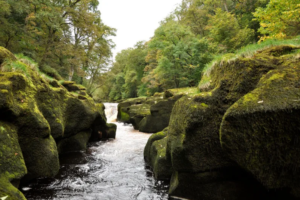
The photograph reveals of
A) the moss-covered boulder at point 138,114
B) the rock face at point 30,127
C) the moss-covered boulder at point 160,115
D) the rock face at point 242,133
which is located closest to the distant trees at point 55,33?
the rock face at point 30,127

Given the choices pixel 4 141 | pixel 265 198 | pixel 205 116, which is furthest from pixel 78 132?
pixel 265 198

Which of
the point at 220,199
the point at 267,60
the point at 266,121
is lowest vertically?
the point at 220,199

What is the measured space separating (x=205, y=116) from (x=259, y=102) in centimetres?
125

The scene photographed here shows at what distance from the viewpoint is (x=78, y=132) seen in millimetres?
8859

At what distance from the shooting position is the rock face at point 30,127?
3.34 metres

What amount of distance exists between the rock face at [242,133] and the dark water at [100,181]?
1155 mm

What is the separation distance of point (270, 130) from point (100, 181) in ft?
16.0

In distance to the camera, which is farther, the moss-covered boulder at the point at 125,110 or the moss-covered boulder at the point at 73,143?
the moss-covered boulder at the point at 125,110

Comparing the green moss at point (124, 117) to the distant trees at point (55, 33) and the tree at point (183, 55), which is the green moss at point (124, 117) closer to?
the distant trees at point (55, 33)

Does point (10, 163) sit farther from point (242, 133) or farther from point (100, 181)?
point (242, 133)

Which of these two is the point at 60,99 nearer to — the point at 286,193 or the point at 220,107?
the point at 220,107

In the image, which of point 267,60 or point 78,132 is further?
point 78,132

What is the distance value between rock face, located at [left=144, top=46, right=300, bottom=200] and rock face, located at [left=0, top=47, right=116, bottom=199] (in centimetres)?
339

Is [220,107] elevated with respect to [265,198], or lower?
elevated
